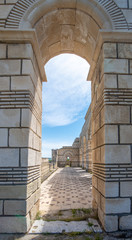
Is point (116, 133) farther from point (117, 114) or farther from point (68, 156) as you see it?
point (68, 156)

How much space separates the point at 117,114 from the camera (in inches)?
134

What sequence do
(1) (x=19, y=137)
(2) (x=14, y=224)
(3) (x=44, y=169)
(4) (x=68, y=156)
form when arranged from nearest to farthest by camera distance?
(2) (x=14, y=224)
(1) (x=19, y=137)
(3) (x=44, y=169)
(4) (x=68, y=156)

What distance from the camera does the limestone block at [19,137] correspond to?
3.27 meters

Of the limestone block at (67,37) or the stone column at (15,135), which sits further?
the limestone block at (67,37)

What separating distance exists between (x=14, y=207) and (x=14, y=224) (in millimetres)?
283

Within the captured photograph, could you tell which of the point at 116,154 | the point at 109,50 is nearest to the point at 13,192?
the point at 116,154

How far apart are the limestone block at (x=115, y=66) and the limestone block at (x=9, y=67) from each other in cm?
177

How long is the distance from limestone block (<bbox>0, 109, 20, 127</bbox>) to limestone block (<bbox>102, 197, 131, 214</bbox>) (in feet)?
7.24

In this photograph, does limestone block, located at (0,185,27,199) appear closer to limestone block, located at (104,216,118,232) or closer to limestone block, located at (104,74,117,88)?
limestone block, located at (104,216,118,232)


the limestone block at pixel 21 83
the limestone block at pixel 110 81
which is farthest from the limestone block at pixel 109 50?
the limestone block at pixel 21 83

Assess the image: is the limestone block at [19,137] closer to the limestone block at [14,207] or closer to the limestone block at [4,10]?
the limestone block at [14,207]

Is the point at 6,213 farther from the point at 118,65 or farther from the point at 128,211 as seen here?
the point at 118,65

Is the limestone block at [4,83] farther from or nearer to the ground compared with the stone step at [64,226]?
farther from the ground

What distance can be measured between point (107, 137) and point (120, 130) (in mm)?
294
